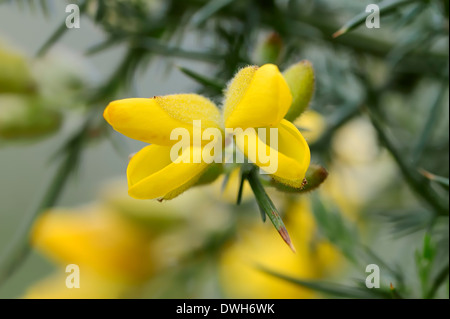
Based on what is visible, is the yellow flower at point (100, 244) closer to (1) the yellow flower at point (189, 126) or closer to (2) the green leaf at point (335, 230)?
(2) the green leaf at point (335, 230)

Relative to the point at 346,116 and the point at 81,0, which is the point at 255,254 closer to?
the point at 346,116

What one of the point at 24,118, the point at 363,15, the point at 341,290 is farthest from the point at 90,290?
the point at 363,15

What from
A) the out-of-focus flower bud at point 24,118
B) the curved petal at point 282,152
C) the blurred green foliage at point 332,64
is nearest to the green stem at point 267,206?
the curved petal at point 282,152

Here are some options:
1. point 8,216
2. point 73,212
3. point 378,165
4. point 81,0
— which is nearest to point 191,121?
point 81,0

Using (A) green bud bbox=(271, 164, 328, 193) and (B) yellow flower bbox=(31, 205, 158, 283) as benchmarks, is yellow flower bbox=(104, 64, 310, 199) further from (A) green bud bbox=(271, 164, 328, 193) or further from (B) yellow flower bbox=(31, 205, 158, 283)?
(B) yellow flower bbox=(31, 205, 158, 283)

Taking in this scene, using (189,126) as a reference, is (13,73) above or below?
above

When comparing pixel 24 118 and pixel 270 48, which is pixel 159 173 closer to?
pixel 270 48
